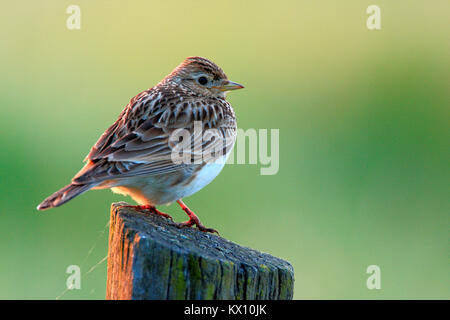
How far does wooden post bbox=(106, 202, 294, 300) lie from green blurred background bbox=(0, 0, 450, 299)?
13.6 feet

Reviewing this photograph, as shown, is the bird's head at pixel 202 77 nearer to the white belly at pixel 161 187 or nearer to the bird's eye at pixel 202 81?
the bird's eye at pixel 202 81

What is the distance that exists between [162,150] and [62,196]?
4.33 feet

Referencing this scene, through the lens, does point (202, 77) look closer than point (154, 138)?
No

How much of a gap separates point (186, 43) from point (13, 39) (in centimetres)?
396

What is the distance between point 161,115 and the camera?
6.25 meters

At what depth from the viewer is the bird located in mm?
5430

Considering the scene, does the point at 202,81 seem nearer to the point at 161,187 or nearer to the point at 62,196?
the point at 161,187

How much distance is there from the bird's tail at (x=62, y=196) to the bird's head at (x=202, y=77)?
8.76 ft

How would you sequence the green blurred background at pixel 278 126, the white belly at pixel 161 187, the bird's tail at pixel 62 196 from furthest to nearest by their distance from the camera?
the green blurred background at pixel 278 126 < the white belly at pixel 161 187 < the bird's tail at pixel 62 196

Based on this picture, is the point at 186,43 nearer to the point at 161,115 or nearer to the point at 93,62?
the point at 93,62

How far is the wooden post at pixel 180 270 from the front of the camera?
12.7ft

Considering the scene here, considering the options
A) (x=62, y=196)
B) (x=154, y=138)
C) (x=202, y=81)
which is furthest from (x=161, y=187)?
(x=202, y=81)

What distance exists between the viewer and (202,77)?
24.2 feet

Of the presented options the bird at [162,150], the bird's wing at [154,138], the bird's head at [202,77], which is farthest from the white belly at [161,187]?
the bird's head at [202,77]
